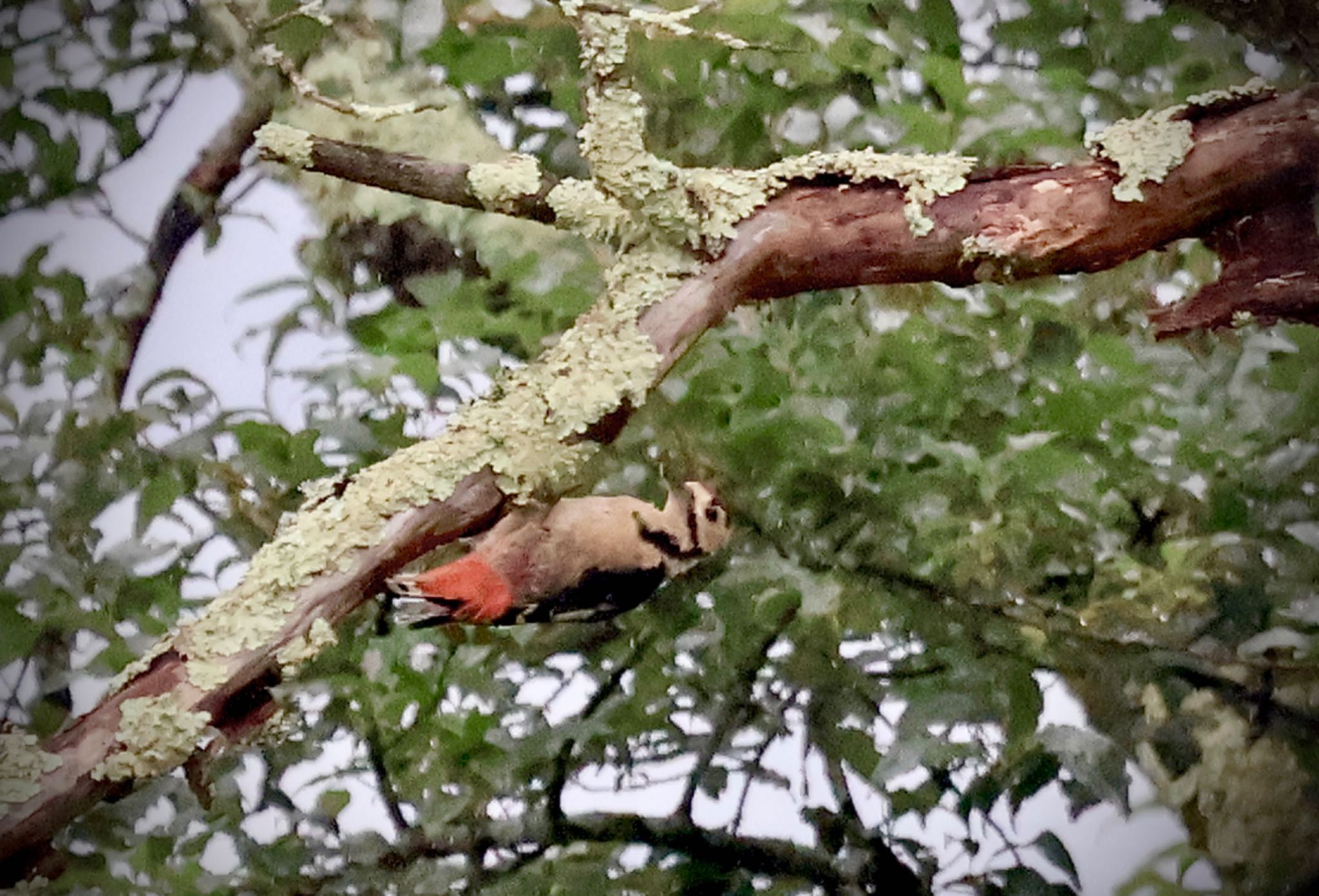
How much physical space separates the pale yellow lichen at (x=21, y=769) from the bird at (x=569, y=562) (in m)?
0.14

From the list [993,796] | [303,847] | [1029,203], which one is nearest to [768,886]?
[993,796]

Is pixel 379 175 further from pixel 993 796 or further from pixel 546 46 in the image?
pixel 993 796

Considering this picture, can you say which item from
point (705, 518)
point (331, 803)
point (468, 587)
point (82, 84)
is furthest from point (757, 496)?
point (82, 84)

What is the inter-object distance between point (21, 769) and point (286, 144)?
283 mm

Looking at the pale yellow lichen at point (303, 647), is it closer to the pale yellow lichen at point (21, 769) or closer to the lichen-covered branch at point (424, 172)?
the pale yellow lichen at point (21, 769)

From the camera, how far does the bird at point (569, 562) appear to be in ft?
1.61

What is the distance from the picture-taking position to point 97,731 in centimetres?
42

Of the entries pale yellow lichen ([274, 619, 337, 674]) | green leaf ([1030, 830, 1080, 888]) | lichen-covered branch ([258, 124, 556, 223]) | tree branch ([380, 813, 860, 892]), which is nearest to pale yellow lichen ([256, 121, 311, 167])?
lichen-covered branch ([258, 124, 556, 223])

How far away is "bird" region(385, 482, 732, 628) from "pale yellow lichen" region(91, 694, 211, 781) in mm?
90

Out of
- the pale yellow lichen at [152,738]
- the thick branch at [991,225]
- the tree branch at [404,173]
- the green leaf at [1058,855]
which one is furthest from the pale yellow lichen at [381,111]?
the green leaf at [1058,855]

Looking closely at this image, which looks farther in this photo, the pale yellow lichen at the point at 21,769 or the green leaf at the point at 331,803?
the green leaf at the point at 331,803

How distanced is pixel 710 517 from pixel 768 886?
7.0 inches

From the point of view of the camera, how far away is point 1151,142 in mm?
482

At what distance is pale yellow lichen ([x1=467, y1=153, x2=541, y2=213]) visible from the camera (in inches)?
20.6
